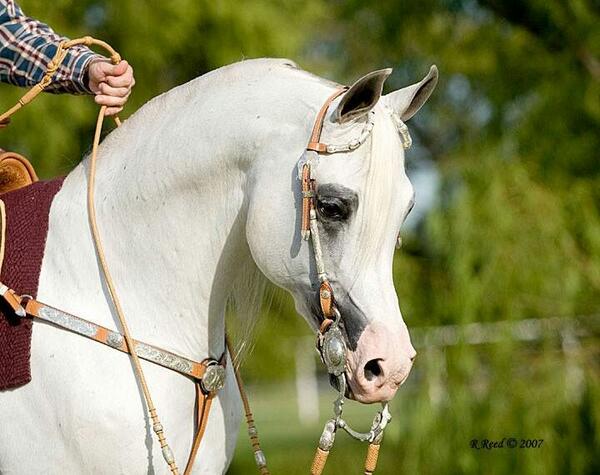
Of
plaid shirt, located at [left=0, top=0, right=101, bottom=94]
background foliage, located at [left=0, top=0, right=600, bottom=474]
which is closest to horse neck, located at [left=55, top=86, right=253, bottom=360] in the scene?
plaid shirt, located at [left=0, top=0, right=101, bottom=94]

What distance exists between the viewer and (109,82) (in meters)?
3.15

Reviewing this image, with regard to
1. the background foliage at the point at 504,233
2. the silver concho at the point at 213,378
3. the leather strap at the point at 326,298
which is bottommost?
the silver concho at the point at 213,378

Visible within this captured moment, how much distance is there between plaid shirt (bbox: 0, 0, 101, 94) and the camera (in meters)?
3.20

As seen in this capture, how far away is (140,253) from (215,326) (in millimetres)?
302

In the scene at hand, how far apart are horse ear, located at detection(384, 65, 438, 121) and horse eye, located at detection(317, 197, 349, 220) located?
1.25 feet

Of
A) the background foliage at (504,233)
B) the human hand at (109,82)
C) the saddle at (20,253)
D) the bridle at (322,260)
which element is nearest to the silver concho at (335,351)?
the bridle at (322,260)

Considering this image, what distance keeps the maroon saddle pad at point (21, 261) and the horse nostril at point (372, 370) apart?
917mm

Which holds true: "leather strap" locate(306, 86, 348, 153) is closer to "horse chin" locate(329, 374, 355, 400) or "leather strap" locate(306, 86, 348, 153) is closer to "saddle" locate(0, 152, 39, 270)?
"horse chin" locate(329, 374, 355, 400)

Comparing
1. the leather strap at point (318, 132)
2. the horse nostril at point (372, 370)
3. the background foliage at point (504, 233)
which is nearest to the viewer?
the horse nostril at point (372, 370)

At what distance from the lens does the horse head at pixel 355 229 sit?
2562 millimetres

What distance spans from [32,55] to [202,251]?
A: 873 millimetres

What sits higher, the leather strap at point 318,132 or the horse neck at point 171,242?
the leather strap at point 318,132

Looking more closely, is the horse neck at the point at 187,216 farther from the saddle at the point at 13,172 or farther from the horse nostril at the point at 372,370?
the horse nostril at the point at 372,370

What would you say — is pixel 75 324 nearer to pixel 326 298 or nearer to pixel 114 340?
pixel 114 340
